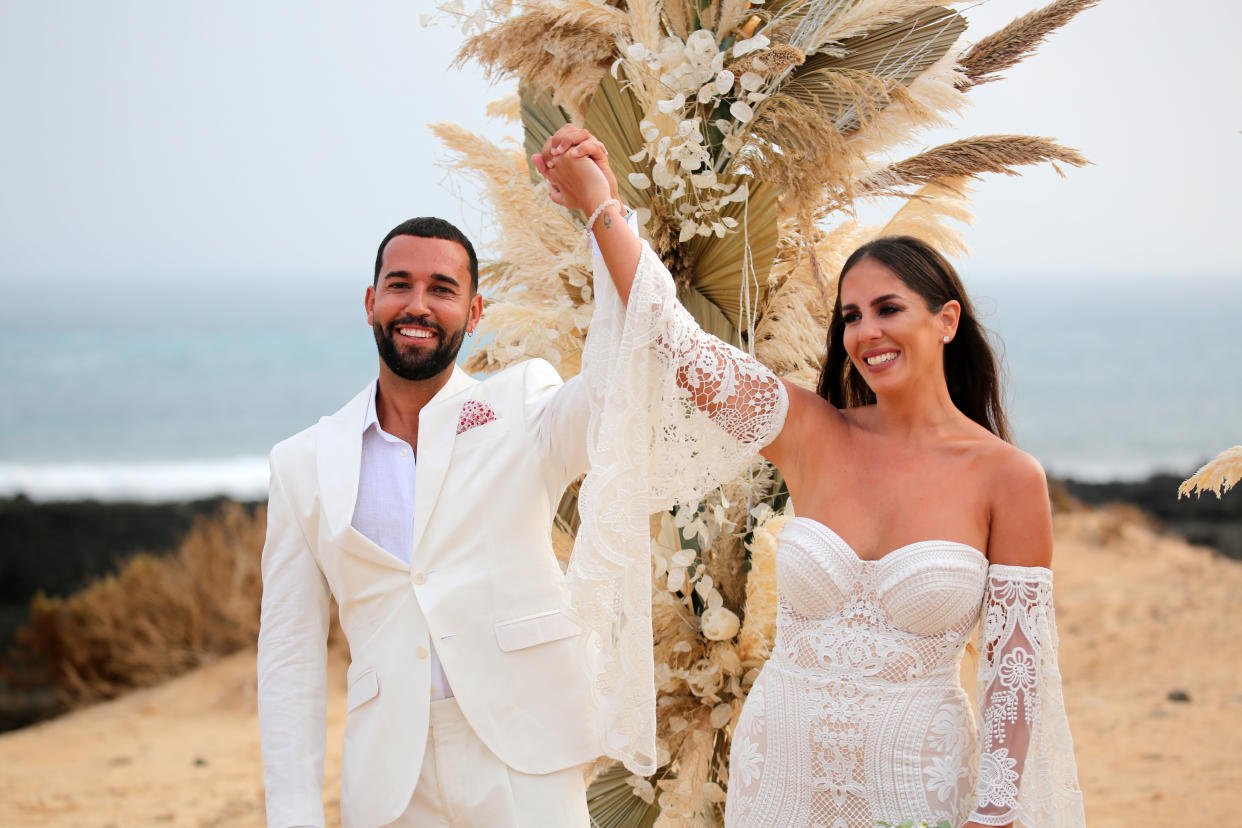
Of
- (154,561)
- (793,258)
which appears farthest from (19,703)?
(793,258)

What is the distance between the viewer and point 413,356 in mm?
2441

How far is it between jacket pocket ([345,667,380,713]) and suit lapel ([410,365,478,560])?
26cm

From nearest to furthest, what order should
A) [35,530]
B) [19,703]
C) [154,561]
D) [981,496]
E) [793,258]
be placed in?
[981,496]
[793,258]
[19,703]
[154,561]
[35,530]

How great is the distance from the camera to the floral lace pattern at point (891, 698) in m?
2.12

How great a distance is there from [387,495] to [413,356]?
32 centimetres

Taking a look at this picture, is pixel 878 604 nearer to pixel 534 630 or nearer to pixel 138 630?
pixel 534 630

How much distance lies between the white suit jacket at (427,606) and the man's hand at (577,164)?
1.31ft

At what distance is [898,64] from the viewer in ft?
9.20

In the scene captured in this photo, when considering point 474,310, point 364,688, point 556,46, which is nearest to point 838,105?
point 556,46

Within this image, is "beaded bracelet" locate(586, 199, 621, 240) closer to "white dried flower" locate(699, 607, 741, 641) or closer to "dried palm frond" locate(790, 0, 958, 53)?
"dried palm frond" locate(790, 0, 958, 53)

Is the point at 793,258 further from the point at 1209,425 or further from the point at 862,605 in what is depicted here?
the point at 1209,425

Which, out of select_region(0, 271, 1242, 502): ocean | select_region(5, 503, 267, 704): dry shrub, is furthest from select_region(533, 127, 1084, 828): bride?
select_region(0, 271, 1242, 502): ocean

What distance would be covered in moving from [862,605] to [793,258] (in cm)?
115

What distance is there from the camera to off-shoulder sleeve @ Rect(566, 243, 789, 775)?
87.5 inches
